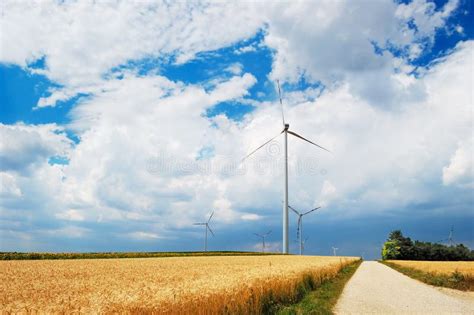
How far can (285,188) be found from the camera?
88688 millimetres

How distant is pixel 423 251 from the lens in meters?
142

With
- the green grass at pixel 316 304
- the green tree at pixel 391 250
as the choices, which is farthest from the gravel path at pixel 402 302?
the green tree at pixel 391 250

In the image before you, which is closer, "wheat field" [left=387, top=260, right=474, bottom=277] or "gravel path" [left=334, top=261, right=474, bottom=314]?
"gravel path" [left=334, top=261, right=474, bottom=314]

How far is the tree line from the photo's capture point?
464 feet

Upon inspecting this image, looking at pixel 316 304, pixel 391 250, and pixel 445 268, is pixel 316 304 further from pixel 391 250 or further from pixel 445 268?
pixel 391 250

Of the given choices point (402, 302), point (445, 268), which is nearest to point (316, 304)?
point (402, 302)

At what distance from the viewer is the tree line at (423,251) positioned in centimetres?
14138

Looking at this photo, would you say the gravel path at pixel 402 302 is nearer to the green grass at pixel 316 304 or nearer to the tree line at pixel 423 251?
the green grass at pixel 316 304

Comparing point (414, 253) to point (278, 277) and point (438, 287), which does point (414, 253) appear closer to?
point (438, 287)

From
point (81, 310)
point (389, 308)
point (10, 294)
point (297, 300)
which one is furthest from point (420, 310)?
point (10, 294)

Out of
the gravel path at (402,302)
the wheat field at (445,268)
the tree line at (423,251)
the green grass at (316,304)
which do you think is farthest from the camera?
the tree line at (423,251)

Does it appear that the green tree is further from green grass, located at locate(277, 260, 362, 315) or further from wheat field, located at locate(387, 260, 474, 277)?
green grass, located at locate(277, 260, 362, 315)

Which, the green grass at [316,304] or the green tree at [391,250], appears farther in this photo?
the green tree at [391,250]

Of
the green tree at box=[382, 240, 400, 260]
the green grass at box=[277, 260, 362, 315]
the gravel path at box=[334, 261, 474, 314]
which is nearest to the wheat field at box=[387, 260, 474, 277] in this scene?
the gravel path at box=[334, 261, 474, 314]
